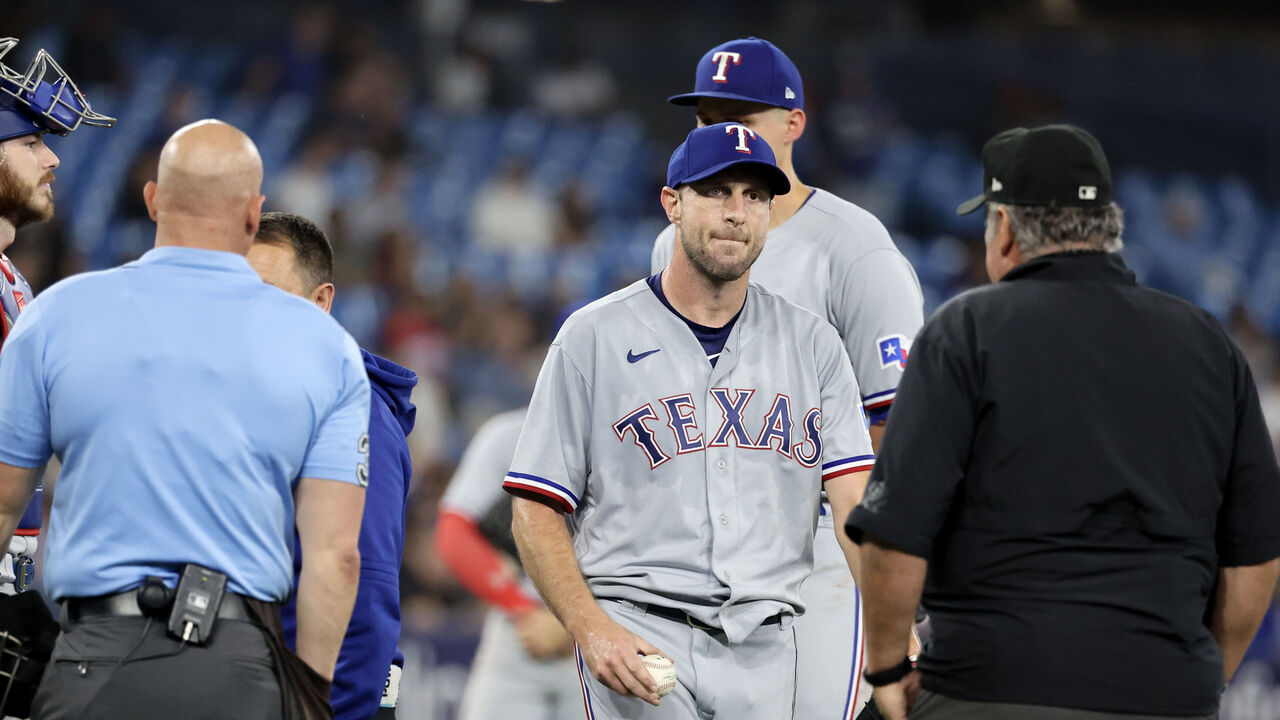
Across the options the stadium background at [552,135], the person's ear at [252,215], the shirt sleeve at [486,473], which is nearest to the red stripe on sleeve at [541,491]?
the person's ear at [252,215]

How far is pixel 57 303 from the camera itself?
10.2ft

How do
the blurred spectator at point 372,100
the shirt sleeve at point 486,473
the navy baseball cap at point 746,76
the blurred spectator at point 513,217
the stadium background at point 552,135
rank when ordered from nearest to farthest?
Result: the navy baseball cap at point 746,76
the shirt sleeve at point 486,473
the stadium background at point 552,135
the blurred spectator at point 513,217
the blurred spectator at point 372,100

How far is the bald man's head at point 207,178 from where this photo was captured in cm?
317

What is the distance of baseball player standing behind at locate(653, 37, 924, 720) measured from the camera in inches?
170

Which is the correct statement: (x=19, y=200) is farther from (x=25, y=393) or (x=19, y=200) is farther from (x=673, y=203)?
(x=673, y=203)

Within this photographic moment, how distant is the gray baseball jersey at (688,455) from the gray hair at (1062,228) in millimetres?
1019

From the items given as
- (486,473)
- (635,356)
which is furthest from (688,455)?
(486,473)

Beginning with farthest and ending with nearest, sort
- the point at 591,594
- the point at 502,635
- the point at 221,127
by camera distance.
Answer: the point at 502,635 → the point at 591,594 → the point at 221,127

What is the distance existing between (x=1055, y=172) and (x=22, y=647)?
8.90ft

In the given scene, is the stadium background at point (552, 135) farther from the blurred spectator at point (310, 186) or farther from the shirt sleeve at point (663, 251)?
the shirt sleeve at point (663, 251)

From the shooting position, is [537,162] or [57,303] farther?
[537,162]

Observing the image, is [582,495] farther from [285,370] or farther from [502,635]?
[502,635]

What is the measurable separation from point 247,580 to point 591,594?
3.56ft

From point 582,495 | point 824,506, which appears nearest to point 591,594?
point 582,495
